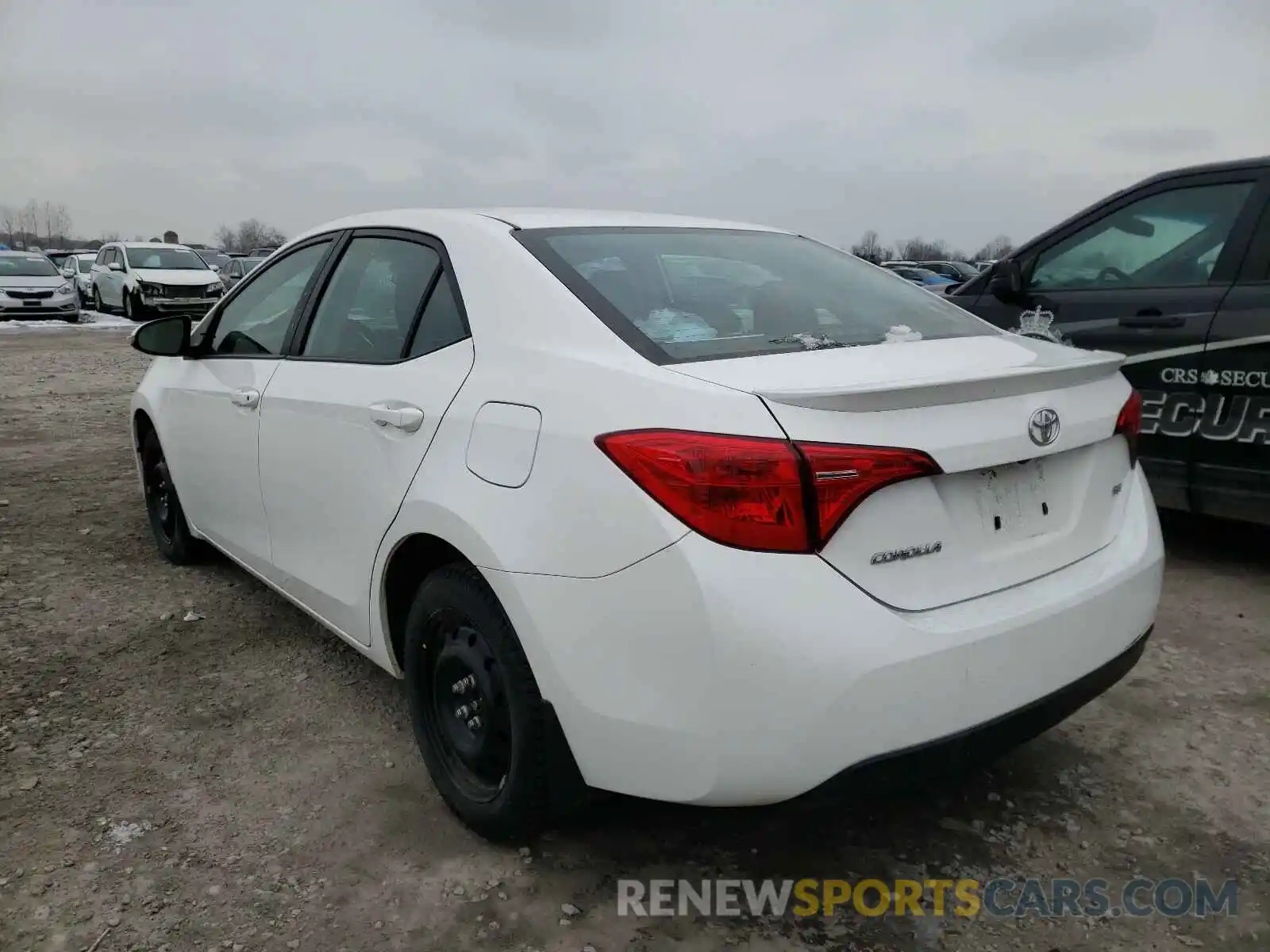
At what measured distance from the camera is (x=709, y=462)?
5.93 feet

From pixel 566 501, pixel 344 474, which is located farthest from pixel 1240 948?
pixel 344 474

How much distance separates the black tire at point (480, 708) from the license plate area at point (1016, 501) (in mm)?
1006

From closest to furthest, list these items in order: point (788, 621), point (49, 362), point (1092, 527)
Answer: point (788, 621) < point (1092, 527) < point (49, 362)

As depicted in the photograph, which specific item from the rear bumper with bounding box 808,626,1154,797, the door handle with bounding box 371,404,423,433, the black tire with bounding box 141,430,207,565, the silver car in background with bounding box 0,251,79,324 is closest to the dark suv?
the rear bumper with bounding box 808,626,1154,797

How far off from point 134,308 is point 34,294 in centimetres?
179

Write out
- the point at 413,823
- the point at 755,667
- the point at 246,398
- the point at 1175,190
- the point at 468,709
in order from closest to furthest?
the point at 755,667 → the point at 468,709 → the point at 413,823 → the point at 246,398 → the point at 1175,190

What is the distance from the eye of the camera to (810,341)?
2.24 m

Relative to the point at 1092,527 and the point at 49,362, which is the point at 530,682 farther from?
the point at 49,362

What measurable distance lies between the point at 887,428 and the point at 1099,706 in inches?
70.2

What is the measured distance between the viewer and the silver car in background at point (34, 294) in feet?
64.9

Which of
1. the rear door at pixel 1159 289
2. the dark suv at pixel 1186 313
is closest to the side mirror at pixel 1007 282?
the dark suv at pixel 1186 313

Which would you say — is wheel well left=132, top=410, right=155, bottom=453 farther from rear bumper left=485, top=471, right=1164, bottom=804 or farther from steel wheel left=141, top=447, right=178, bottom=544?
rear bumper left=485, top=471, right=1164, bottom=804

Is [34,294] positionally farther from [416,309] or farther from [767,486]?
[767,486]

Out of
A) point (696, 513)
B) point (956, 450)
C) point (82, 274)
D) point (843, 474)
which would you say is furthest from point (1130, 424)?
point (82, 274)
